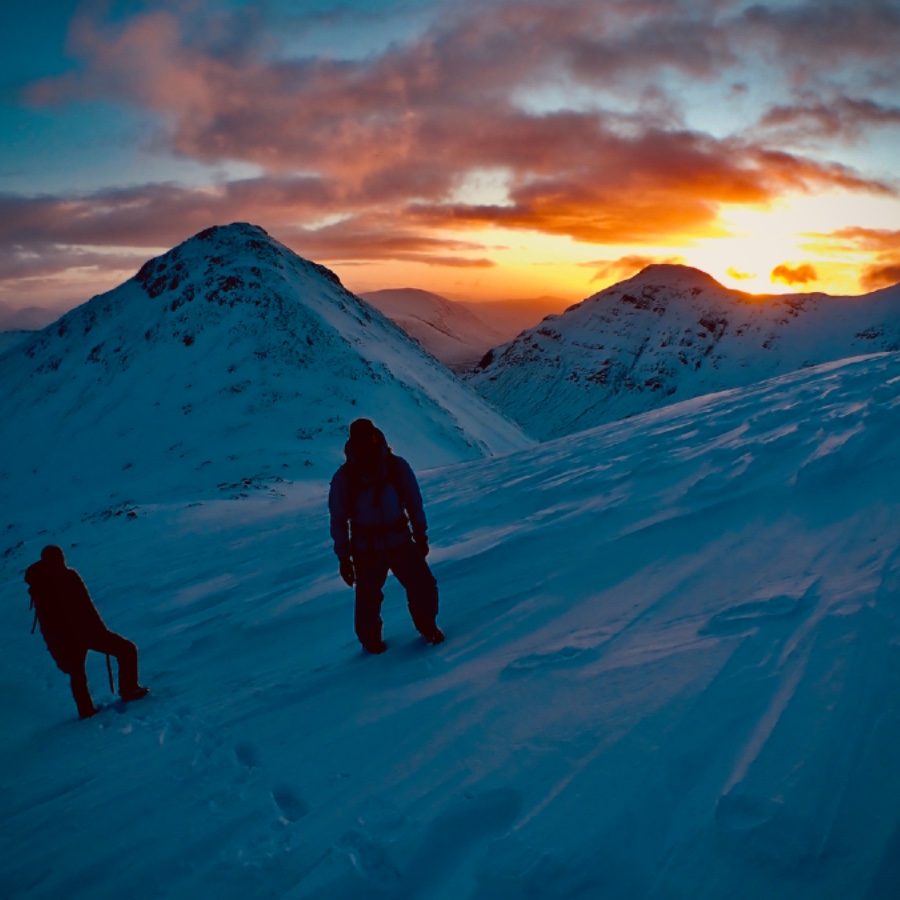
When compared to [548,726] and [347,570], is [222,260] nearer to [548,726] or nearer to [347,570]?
[347,570]

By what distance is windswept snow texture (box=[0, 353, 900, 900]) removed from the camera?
8.99 ft

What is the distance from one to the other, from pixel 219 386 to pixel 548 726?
35934 mm

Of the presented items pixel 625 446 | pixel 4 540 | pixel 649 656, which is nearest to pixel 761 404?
pixel 625 446

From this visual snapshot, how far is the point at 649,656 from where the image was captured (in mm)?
4105

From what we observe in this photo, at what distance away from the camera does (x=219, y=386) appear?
36.4 m

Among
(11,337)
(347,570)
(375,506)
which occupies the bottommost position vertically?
(347,570)

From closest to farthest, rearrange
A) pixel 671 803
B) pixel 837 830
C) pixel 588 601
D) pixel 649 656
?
1. pixel 837 830
2. pixel 671 803
3. pixel 649 656
4. pixel 588 601

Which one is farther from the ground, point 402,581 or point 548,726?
point 402,581

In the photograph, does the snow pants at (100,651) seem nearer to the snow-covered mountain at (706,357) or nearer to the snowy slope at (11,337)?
the snowy slope at (11,337)

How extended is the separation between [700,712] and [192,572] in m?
9.40

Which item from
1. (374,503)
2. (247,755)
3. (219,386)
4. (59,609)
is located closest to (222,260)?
(219,386)

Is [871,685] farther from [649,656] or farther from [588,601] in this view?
[588,601]

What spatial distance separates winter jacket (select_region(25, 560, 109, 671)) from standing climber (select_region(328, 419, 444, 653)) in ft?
8.57

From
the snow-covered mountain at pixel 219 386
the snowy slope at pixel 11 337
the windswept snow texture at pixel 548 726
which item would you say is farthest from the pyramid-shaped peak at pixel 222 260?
the snowy slope at pixel 11 337
